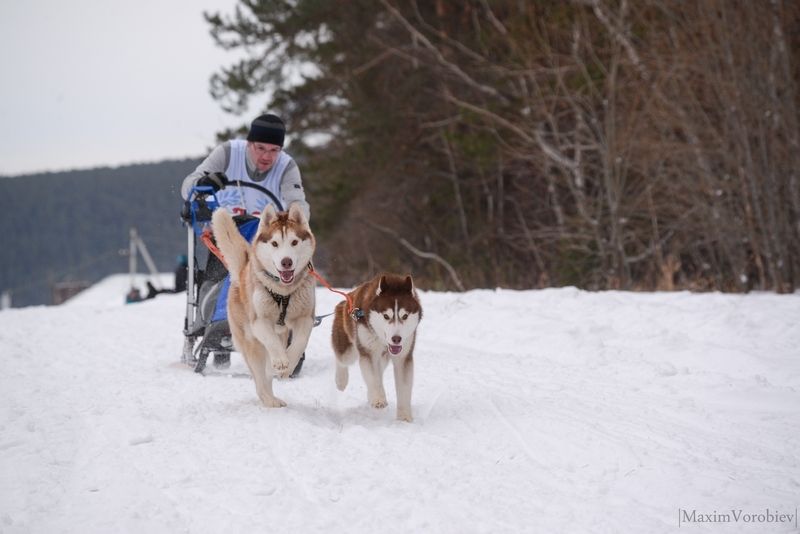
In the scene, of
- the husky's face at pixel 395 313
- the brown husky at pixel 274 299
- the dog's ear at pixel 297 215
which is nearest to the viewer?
the husky's face at pixel 395 313

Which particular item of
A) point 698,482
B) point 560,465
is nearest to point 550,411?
point 560,465

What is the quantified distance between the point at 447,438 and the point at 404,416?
514 millimetres

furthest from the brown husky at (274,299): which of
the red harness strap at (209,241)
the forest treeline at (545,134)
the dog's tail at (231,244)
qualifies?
the forest treeline at (545,134)

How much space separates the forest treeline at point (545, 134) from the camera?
898cm

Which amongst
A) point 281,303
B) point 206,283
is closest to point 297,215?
point 281,303

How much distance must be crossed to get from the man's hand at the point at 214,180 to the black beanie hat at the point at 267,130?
385 millimetres

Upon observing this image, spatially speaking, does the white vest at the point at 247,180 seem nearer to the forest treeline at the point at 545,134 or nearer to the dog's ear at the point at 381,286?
the dog's ear at the point at 381,286

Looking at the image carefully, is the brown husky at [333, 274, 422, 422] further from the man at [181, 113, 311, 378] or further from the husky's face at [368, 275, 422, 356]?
the man at [181, 113, 311, 378]

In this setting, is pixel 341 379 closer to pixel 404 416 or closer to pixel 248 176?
pixel 404 416

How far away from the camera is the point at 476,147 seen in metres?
14.0

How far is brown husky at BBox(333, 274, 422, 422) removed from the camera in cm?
432

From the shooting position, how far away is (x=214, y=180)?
18.4 feet

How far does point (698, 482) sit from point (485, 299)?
5.87 m

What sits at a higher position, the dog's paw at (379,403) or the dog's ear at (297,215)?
the dog's ear at (297,215)
